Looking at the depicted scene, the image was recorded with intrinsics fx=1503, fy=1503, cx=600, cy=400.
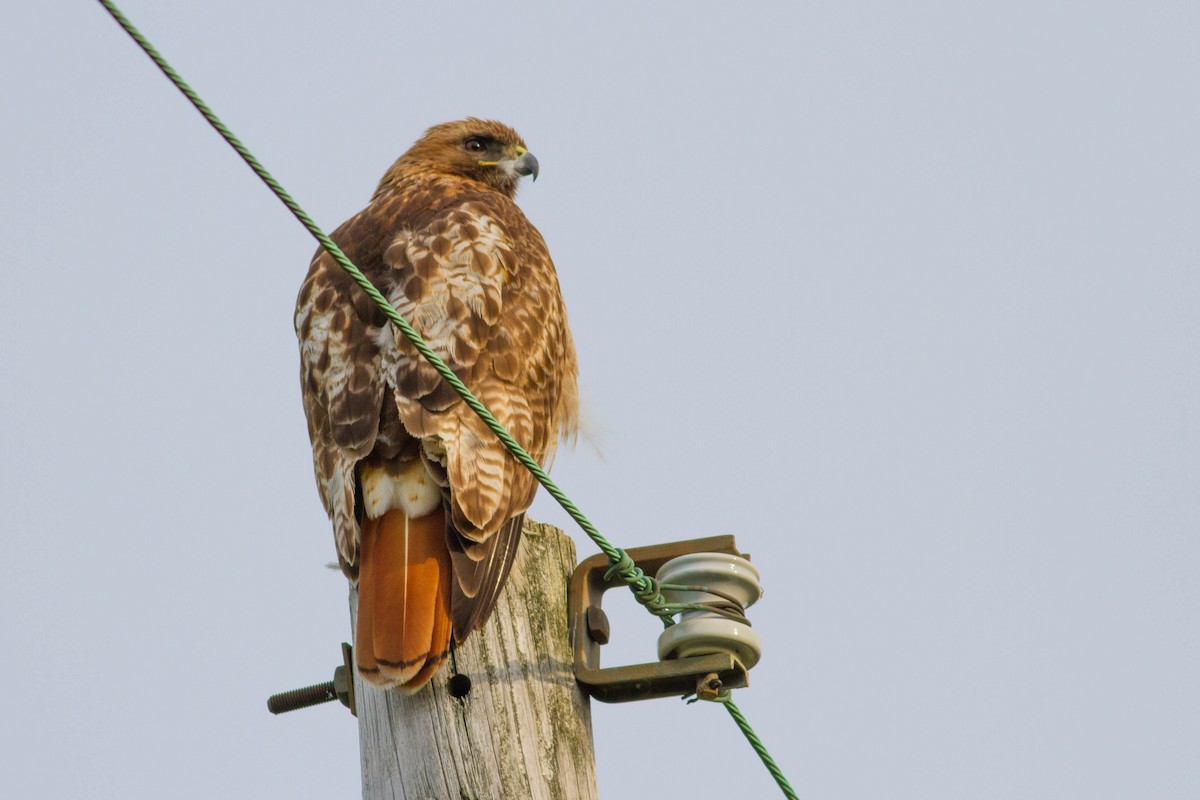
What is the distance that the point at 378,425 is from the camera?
384cm

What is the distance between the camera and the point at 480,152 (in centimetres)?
644

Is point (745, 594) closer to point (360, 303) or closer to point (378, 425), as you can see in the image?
point (378, 425)

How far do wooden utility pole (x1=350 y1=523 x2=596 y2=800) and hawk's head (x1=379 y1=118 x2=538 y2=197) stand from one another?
3318mm

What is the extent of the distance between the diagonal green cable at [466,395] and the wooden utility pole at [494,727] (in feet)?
0.71

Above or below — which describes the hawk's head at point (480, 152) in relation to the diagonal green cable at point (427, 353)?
above

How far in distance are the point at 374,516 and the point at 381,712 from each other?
0.55 meters


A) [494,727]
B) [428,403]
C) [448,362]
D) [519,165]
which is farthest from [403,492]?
[519,165]

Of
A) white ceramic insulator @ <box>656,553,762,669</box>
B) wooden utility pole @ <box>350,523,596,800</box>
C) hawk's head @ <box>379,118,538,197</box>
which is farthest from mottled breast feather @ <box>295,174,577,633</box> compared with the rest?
hawk's head @ <box>379,118,538,197</box>

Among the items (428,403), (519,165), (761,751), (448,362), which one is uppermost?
(519,165)

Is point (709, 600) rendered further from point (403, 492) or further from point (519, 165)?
point (519, 165)

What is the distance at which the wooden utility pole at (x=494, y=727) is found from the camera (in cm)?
303

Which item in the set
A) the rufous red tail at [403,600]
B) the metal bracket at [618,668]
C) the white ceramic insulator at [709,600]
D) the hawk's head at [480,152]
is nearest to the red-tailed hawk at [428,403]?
the rufous red tail at [403,600]

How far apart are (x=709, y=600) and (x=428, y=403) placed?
90 centimetres

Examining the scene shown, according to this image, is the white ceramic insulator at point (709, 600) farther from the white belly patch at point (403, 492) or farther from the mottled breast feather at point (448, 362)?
the white belly patch at point (403, 492)
